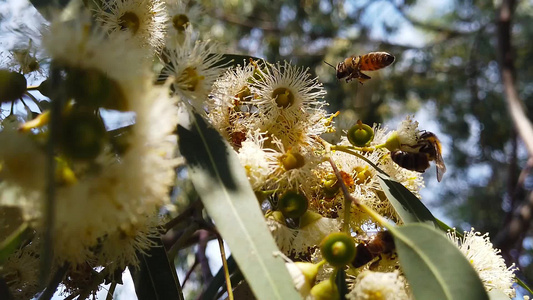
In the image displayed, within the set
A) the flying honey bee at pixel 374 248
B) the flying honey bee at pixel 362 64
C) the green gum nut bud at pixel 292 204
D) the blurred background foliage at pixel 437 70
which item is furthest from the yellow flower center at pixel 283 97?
the blurred background foliage at pixel 437 70

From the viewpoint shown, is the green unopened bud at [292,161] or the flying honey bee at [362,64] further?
the flying honey bee at [362,64]

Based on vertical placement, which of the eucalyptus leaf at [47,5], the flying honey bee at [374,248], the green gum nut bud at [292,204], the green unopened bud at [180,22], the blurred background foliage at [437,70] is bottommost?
the flying honey bee at [374,248]

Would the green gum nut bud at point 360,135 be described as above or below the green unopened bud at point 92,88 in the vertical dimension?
above

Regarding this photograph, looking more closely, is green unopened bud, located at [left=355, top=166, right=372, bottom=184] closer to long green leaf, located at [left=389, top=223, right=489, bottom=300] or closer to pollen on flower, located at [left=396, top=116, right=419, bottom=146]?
pollen on flower, located at [left=396, top=116, right=419, bottom=146]

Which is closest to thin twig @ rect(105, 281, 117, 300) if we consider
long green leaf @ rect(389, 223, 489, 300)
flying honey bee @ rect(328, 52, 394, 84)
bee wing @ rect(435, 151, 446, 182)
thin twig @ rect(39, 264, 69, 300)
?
thin twig @ rect(39, 264, 69, 300)

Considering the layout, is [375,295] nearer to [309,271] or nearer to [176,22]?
[309,271]

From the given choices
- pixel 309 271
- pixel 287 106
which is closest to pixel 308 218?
pixel 309 271

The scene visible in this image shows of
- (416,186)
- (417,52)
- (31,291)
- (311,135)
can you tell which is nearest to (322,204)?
(311,135)

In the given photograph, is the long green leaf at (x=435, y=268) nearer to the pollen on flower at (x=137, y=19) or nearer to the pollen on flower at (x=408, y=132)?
the pollen on flower at (x=408, y=132)
